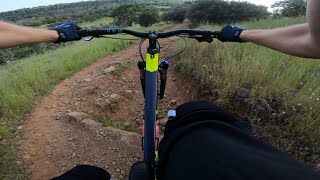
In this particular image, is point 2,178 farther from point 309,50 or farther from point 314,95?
point 314,95

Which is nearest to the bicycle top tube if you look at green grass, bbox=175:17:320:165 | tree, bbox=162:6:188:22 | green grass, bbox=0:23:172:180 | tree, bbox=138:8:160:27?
green grass, bbox=175:17:320:165

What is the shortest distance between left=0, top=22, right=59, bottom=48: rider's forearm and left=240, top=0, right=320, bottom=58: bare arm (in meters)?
1.25

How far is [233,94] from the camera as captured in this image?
408 centimetres

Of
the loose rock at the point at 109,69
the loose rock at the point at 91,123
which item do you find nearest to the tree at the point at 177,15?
the loose rock at the point at 109,69

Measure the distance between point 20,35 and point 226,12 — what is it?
19.3 m

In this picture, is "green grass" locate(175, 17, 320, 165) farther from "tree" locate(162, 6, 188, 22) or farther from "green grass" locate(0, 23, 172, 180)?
"tree" locate(162, 6, 188, 22)

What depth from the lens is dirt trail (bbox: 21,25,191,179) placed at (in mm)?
3770

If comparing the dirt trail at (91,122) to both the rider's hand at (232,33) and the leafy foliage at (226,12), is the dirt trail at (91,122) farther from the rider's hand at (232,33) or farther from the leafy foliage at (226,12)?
the leafy foliage at (226,12)

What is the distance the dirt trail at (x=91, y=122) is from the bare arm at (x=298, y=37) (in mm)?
2481

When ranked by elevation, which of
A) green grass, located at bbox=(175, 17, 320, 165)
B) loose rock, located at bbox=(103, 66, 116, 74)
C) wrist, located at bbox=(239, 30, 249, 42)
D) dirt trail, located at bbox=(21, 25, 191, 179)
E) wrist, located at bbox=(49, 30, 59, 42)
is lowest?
dirt trail, located at bbox=(21, 25, 191, 179)

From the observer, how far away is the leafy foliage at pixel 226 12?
19.5 m

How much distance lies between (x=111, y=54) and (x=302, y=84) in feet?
19.6

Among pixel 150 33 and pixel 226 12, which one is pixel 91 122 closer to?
pixel 150 33

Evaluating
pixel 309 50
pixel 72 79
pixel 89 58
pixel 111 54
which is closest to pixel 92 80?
pixel 72 79
